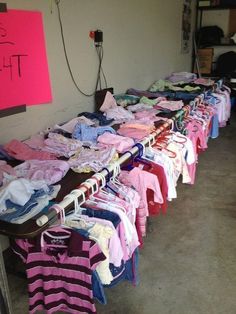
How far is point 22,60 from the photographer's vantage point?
69.4 inches

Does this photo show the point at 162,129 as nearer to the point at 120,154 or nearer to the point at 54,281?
the point at 120,154

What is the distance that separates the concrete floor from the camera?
166 centimetres

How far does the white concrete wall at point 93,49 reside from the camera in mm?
1972

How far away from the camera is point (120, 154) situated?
1.68 meters

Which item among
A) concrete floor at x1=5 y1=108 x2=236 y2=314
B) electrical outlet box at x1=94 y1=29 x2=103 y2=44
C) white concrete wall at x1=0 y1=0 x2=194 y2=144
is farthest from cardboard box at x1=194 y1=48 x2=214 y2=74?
electrical outlet box at x1=94 y1=29 x2=103 y2=44

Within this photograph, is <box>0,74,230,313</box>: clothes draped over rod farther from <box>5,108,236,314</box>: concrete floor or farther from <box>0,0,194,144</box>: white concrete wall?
<box>0,0,194,144</box>: white concrete wall

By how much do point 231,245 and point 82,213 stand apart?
1.26 meters

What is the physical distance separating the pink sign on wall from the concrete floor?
109 centimetres

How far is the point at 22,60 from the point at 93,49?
85cm

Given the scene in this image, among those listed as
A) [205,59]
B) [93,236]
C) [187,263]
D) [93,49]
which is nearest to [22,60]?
[93,49]

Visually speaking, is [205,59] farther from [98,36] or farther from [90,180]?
[90,180]

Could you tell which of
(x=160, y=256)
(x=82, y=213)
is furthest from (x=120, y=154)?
(x=160, y=256)

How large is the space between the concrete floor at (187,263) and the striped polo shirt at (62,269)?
16.8 inches

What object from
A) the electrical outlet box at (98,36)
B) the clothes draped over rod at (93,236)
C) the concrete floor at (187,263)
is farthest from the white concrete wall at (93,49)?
the concrete floor at (187,263)
